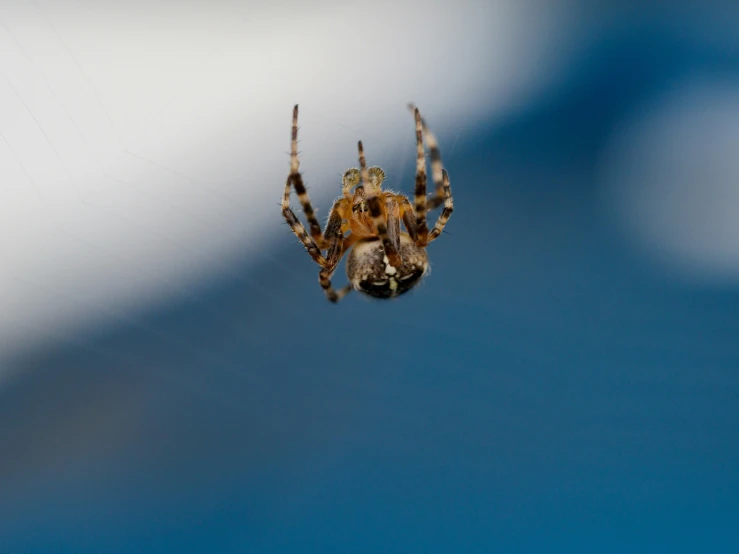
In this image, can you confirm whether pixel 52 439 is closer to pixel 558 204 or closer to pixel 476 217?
pixel 476 217

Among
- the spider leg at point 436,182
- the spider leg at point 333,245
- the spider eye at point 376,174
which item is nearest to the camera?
the spider leg at point 436,182

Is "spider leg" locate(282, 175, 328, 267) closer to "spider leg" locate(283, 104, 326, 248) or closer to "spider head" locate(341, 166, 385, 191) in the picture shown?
"spider leg" locate(283, 104, 326, 248)

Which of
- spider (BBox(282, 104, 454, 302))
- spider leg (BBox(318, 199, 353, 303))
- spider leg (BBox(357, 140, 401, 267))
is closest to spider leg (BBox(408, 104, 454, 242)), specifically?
spider (BBox(282, 104, 454, 302))

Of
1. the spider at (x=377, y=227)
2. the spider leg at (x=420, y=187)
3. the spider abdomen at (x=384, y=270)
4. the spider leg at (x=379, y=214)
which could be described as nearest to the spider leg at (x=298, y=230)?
the spider at (x=377, y=227)

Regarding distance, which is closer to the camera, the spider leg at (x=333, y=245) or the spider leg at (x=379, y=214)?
the spider leg at (x=379, y=214)

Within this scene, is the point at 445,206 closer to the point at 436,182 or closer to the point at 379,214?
the point at 436,182

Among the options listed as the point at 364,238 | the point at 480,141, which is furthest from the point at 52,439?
the point at 480,141

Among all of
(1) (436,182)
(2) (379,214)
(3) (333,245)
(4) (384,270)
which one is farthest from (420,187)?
(3) (333,245)

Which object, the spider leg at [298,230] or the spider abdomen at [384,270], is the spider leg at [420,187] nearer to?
the spider abdomen at [384,270]
